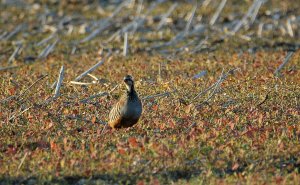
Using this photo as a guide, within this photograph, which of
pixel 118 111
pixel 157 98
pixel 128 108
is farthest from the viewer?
pixel 157 98

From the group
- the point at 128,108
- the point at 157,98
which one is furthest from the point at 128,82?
the point at 157,98


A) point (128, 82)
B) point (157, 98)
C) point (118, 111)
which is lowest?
point (157, 98)

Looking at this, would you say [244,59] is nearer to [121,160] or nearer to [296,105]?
[296,105]

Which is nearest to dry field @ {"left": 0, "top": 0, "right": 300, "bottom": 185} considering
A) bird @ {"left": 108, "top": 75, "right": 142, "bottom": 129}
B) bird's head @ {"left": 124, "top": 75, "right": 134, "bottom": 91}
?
bird @ {"left": 108, "top": 75, "right": 142, "bottom": 129}

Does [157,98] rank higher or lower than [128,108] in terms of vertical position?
lower

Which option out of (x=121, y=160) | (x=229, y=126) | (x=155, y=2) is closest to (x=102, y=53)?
(x=155, y=2)

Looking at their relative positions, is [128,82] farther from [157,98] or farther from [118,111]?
[157,98]

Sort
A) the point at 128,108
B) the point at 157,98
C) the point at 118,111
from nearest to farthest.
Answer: the point at 128,108
the point at 118,111
the point at 157,98

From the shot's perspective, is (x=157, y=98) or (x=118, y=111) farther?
(x=157, y=98)

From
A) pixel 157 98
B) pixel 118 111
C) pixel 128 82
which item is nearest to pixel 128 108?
pixel 118 111

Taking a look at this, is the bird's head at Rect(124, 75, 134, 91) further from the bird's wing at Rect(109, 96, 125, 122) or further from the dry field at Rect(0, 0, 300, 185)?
the dry field at Rect(0, 0, 300, 185)

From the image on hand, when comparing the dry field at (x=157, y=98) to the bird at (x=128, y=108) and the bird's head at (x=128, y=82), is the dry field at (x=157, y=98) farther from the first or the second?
the bird's head at (x=128, y=82)

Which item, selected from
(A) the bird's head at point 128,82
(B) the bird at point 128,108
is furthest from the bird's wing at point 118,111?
(A) the bird's head at point 128,82

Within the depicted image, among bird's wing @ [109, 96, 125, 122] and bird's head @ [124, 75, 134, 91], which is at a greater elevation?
bird's head @ [124, 75, 134, 91]
